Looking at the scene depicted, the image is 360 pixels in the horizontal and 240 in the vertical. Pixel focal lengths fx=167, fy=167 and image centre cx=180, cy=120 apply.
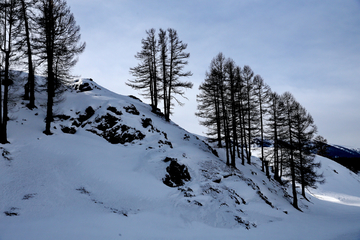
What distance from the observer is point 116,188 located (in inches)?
326

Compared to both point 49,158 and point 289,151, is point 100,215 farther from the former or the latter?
point 289,151

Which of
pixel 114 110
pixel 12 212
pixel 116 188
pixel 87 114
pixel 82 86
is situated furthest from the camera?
pixel 82 86

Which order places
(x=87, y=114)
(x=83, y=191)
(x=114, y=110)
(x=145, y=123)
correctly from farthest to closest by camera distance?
Answer: (x=145, y=123) → (x=114, y=110) → (x=87, y=114) → (x=83, y=191)

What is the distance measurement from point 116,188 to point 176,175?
3924 mm

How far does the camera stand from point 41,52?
41.9ft

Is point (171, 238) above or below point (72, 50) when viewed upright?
below

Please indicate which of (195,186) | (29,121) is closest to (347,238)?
(195,186)

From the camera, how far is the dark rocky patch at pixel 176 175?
10328mm

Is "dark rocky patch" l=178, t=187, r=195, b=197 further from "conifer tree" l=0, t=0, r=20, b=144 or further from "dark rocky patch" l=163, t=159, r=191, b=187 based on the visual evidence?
"conifer tree" l=0, t=0, r=20, b=144

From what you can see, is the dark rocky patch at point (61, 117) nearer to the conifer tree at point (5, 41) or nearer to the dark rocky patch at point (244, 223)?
the conifer tree at point (5, 41)

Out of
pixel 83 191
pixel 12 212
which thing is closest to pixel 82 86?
pixel 83 191

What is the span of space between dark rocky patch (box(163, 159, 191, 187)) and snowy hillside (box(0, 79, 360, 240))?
7cm

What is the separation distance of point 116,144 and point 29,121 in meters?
6.17

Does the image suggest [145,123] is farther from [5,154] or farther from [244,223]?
[244,223]
